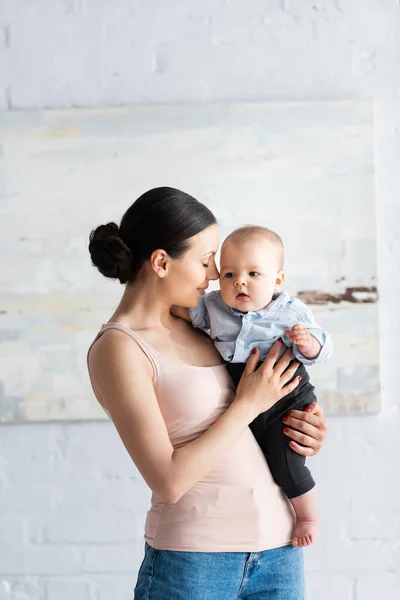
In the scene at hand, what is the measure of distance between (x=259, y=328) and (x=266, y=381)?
13 centimetres

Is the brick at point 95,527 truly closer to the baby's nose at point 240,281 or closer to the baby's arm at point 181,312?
the baby's arm at point 181,312

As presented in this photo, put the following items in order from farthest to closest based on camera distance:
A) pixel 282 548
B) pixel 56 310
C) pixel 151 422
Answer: pixel 56 310, pixel 282 548, pixel 151 422

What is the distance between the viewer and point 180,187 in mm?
2373

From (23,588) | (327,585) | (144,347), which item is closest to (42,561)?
(23,588)

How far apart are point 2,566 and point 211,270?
4.82 feet

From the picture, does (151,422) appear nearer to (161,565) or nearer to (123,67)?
(161,565)

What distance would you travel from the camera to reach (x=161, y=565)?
1367 millimetres

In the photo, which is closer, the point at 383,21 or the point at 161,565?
the point at 161,565

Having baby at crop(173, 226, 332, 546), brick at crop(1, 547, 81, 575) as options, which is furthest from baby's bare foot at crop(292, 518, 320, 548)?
brick at crop(1, 547, 81, 575)

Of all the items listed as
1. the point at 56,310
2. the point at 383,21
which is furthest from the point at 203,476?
the point at 383,21

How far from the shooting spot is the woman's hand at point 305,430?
146cm

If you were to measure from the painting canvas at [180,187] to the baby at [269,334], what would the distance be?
0.83 m

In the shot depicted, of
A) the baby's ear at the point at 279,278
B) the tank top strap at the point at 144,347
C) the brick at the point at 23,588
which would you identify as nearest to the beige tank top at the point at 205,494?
the tank top strap at the point at 144,347

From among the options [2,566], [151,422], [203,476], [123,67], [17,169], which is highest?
[123,67]
